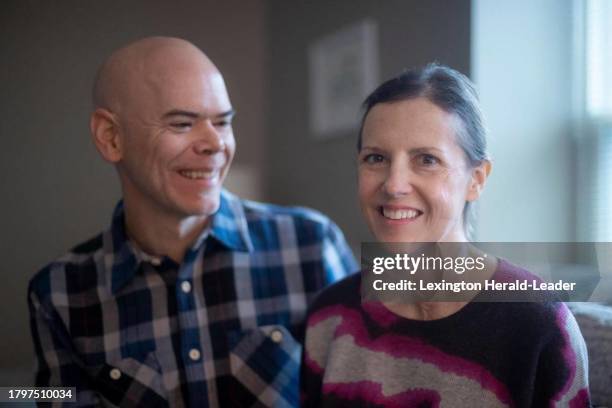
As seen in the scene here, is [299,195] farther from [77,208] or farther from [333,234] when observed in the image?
[77,208]

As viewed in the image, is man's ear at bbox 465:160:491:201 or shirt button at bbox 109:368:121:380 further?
shirt button at bbox 109:368:121:380

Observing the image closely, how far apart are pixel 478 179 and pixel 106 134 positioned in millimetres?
554

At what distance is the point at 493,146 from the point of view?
0.71m

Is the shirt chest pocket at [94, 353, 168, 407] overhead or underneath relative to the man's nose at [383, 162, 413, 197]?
underneath

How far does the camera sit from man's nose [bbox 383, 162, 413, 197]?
26.3 inches

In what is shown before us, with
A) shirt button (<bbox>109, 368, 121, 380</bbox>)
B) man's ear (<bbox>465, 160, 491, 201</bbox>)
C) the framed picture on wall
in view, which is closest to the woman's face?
man's ear (<bbox>465, 160, 491, 201</bbox>)

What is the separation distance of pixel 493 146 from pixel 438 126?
0.08 metres

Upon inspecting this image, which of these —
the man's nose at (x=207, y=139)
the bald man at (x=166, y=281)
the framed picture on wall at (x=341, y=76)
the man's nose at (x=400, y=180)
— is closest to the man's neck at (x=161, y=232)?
the bald man at (x=166, y=281)

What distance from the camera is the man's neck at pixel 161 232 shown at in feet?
3.22

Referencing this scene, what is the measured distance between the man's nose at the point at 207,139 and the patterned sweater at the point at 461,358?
0.97 feet

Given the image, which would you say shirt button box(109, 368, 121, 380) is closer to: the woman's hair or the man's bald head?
the man's bald head

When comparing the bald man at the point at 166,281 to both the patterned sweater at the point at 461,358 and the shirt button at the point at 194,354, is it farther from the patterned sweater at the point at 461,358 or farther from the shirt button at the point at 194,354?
the patterned sweater at the point at 461,358

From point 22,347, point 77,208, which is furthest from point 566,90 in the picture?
point 22,347

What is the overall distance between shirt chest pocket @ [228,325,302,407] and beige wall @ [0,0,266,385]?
1.01ft
